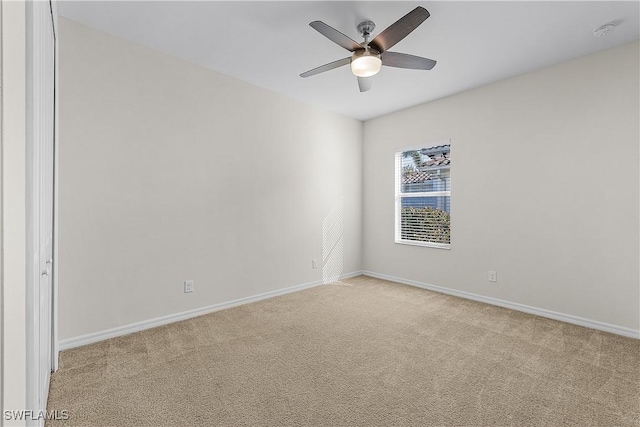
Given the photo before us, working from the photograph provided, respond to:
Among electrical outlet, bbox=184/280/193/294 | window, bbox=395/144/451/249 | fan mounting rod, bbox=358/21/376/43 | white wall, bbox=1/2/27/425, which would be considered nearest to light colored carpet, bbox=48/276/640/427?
electrical outlet, bbox=184/280/193/294

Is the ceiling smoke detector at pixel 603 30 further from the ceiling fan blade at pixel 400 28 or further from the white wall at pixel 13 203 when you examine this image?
the white wall at pixel 13 203

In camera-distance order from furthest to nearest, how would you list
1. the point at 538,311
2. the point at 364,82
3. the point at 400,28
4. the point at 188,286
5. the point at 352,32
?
the point at 538,311
the point at 188,286
the point at 364,82
the point at 352,32
the point at 400,28

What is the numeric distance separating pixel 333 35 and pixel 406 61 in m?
0.65

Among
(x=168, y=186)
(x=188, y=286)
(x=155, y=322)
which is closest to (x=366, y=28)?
(x=168, y=186)

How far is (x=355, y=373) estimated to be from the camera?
6.73 feet

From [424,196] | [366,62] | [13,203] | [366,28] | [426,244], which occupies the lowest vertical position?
[426,244]

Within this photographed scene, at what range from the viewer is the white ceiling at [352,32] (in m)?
2.19

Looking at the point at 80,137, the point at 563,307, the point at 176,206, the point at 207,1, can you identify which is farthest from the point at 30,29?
the point at 563,307

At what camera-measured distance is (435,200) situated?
163 inches

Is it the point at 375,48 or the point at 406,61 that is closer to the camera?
the point at 375,48

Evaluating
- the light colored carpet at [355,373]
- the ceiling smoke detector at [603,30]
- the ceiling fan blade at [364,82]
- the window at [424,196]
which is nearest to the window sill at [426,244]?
the window at [424,196]

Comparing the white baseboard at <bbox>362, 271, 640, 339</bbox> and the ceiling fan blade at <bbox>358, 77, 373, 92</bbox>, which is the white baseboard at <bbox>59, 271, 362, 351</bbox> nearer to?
the white baseboard at <bbox>362, 271, 640, 339</bbox>

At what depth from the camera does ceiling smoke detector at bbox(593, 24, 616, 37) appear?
2373 mm

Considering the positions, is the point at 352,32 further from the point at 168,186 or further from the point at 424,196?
the point at 424,196
